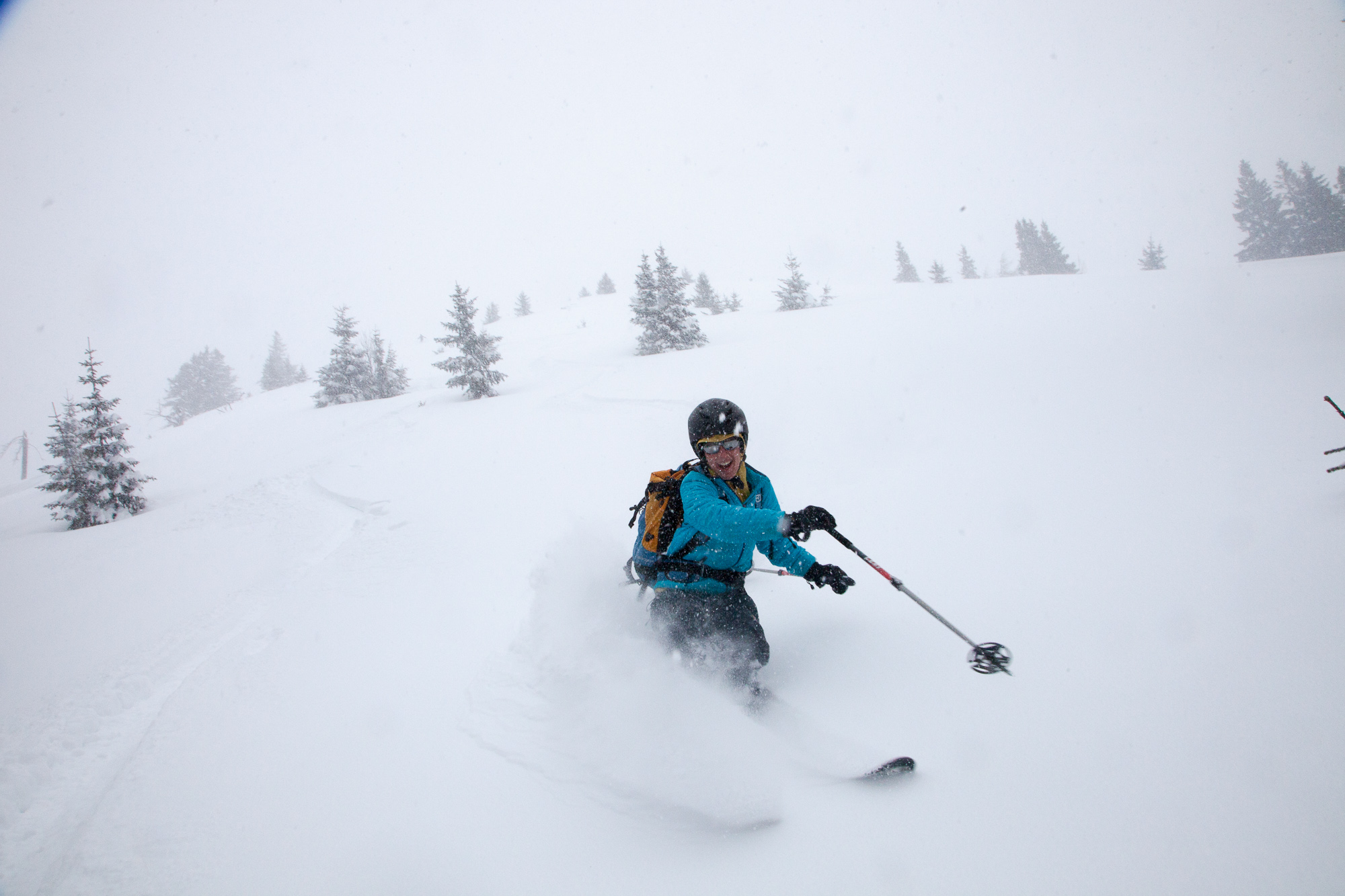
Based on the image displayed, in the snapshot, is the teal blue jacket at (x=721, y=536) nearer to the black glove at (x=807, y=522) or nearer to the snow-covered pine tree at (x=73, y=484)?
the black glove at (x=807, y=522)

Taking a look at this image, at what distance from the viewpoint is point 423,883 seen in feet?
8.38

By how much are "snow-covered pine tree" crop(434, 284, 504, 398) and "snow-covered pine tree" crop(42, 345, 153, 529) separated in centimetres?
833

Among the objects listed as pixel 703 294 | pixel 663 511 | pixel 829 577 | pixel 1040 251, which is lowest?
pixel 829 577

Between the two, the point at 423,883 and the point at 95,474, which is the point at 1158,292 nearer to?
the point at 423,883

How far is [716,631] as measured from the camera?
156 inches

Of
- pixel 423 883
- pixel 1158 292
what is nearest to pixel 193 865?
pixel 423 883

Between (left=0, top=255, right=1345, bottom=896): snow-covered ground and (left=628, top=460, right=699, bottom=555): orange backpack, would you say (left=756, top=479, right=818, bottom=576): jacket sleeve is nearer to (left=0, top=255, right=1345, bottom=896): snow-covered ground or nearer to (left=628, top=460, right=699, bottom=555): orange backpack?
(left=628, top=460, right=699, bottom=555): orange backpack

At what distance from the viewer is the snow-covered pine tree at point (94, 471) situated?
1277cm

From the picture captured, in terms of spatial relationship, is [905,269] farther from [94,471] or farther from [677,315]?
[94,471]

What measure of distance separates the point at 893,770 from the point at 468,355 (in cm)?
1874

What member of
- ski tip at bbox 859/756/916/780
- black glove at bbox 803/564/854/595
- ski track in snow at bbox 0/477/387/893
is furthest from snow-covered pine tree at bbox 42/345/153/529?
ski tip at bbox 859/756/916/780

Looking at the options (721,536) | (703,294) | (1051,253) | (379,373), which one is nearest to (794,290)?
(703,294)

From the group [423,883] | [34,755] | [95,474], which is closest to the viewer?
[423,883]

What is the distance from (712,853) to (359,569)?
19.2ft
